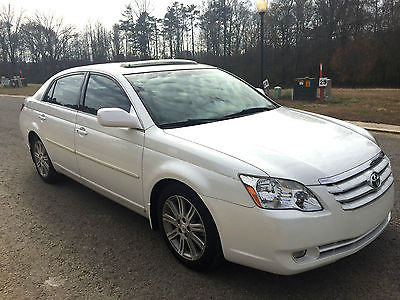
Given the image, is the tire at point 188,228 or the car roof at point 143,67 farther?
the car roof at point 143,67

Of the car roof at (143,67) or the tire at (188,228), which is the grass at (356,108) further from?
the tire at (188,228)

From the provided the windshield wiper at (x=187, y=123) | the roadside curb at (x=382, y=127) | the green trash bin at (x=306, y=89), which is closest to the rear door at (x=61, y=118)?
the windshield wiper at (x=187, y=123)

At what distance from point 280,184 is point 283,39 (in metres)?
46.3

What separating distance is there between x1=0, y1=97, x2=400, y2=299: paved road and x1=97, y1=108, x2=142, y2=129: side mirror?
1.11m

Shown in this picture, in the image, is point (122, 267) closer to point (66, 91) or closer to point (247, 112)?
point (247, 112)

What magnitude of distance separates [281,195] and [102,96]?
2.22m

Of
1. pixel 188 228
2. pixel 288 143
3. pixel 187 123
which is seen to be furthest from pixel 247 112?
pixel 188 228

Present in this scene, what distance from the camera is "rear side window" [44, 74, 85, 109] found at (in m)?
4.07

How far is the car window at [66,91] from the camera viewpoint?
13.3 ft

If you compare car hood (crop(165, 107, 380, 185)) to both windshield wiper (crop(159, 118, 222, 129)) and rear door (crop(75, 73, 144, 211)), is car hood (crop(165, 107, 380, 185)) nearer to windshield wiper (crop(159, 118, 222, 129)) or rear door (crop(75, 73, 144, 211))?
windshield wiper (crop(159, 118, 222, 129))

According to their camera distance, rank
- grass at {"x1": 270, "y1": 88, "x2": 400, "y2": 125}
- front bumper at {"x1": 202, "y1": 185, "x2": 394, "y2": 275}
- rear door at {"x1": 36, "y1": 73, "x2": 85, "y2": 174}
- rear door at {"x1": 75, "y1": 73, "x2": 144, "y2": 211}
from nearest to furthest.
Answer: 1. front bumper at {"x1": 202, "y1": 185, "x2": 394, "y2": 275}
2. rear door at {"x1": 75, "y1": 73, "x2": 144, "y2": 211}
3. rear door at {"x1": 36, "y1": 73, "x2": 85, "y2": 174}
4. grass at {"x1": 270, "y1": 88, "x2": 400, "y2": 125}

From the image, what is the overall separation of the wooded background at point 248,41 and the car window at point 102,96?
34.3 meters

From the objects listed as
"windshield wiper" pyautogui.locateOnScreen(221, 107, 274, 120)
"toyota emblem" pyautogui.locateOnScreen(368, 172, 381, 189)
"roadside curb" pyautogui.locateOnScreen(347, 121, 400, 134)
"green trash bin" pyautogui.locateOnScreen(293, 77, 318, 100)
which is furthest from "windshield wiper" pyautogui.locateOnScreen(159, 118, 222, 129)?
"green trash bin" pyautogui.locateOnScreen(293, 77, 318, 100)

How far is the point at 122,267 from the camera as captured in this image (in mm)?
2910
